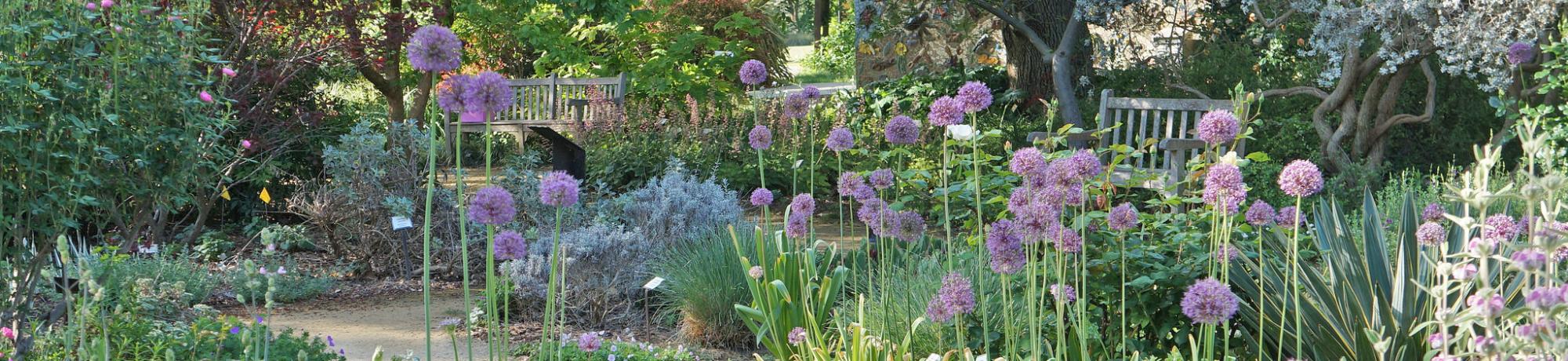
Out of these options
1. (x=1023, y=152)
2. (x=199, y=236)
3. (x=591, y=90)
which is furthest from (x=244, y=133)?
(x=1023, y=152)

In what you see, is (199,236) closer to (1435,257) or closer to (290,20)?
(290,20)

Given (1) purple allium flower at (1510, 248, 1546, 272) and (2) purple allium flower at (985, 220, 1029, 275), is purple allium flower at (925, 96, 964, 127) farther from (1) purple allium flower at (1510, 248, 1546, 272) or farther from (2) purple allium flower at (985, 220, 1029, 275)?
(1) purple allium flower at (1510, 248, 1546, 272)

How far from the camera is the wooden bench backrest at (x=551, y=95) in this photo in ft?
32.5

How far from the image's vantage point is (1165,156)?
6176 millimetres

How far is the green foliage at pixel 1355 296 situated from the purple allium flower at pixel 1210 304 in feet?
2.94

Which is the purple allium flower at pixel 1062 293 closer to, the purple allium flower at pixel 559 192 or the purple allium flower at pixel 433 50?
the purple allium flower at pixel 559 192

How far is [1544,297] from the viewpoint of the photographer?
1.30 m

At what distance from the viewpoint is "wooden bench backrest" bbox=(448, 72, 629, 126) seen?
9.92 metres

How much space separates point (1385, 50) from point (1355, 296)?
4270 millimetres

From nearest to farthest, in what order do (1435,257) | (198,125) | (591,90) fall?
(1435,257) < (198,125) < (591,90)

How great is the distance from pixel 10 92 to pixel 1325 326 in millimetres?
3071

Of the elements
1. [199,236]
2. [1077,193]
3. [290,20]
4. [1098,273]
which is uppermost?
[290,20]

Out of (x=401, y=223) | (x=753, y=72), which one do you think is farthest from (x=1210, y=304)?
(x=401, y=223)

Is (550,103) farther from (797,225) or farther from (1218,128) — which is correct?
(1218,128)
